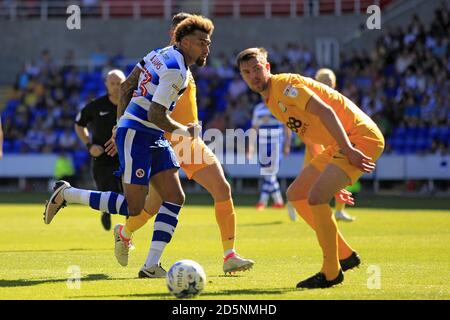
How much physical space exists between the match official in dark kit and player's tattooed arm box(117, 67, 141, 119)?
4.80 metres

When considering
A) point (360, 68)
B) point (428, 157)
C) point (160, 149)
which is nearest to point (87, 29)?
point (360, 68)

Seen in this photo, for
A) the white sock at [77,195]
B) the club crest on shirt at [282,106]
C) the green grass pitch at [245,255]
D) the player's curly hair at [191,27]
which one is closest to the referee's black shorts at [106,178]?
the green grass pitch at [245,255]

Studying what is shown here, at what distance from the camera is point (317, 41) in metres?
36.4

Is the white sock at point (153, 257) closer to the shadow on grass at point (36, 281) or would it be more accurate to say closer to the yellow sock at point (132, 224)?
the shadow on grass at point (36, 281)

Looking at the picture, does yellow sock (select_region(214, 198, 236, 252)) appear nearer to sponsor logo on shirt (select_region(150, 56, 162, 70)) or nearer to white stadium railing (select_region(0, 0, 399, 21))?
sponsor logo on shirt (select_region(150, 56, 162, 70))

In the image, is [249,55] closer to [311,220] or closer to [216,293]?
[311,220]

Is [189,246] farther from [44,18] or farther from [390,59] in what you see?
[44,18]

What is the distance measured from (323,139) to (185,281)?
7.31 ft

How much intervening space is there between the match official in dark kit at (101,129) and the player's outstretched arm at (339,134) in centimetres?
660

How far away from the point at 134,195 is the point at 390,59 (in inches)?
903

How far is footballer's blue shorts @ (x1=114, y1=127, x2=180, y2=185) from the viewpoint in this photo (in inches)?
420

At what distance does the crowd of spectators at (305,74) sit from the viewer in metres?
29.9

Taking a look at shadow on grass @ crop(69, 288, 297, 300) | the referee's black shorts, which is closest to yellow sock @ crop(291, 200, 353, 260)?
shadow on grass @ crop(69, 288, 297, 300)
